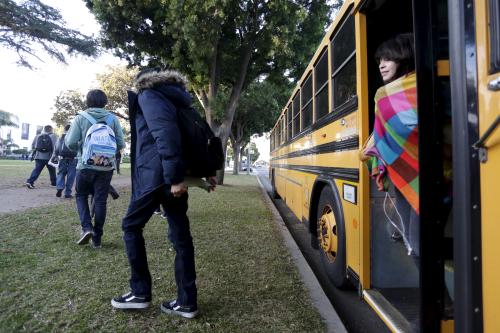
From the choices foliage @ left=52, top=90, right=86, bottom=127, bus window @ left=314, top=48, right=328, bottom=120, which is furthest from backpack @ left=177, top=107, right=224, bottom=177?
foliage @ left=52, top=90, right=86, bottom=127

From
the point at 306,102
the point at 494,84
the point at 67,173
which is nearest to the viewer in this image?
the point at 494,84

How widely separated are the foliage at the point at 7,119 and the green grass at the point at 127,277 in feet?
210

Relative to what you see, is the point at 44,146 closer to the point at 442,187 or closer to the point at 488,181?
the point at 442,187

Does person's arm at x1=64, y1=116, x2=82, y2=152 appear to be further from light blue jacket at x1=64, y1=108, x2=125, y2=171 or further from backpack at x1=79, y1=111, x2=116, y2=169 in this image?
backpack at x1=79, y1=111, x2=116, y2=169

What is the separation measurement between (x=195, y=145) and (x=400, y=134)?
1.33 meters

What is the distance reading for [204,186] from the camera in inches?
119

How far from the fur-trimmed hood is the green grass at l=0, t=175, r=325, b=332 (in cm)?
165

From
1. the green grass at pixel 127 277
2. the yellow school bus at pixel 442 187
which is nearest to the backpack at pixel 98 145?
the green grass at pixel 127 277

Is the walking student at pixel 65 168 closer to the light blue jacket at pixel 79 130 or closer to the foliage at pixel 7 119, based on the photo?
the light blue jacket at pixel 79 130

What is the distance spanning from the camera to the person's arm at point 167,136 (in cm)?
254

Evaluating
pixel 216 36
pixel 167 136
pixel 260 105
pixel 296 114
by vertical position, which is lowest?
pixel 167 136

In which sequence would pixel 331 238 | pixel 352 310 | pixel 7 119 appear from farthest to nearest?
pixel 7 119 < pixel 331 238 < pixel 352 310

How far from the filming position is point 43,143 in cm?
980

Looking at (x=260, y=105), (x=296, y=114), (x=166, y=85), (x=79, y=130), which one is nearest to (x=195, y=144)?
(x=166, y=85)
